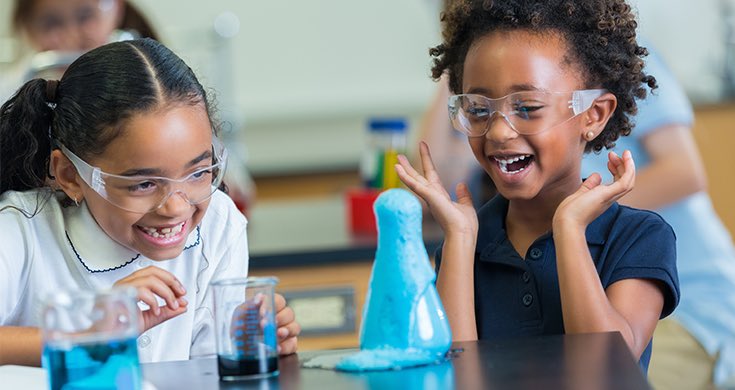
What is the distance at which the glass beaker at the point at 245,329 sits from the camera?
114 cm

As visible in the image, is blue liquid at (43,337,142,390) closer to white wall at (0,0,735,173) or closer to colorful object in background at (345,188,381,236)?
colorful object in background at (345,188,381,236)

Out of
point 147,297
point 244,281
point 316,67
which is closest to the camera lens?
point 244,281

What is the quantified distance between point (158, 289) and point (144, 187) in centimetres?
23

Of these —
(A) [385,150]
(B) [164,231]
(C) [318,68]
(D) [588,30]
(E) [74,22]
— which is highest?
(C) [318,68]

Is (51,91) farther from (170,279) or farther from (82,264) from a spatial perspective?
(170,279)

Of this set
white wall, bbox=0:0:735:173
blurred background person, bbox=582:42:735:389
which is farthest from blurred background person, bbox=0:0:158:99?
white wall, bbox=0:0:735:173

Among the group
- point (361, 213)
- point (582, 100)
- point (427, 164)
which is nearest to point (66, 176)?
point (427, 164)

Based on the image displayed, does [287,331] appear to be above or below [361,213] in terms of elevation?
below

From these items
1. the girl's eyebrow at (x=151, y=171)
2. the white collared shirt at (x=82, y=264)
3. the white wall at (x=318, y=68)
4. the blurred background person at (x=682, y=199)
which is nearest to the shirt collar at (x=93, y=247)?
the white collared shirt at (x=82, y=264)

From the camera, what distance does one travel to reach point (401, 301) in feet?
3.78

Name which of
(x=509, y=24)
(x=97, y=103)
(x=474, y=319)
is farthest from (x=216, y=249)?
(x=509, y=24)

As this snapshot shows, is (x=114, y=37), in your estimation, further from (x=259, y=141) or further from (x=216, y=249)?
(x=259, y=141)

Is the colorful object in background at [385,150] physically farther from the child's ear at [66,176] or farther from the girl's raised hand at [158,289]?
the girl's raised hand at [158,289]

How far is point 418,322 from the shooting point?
3.78ft
